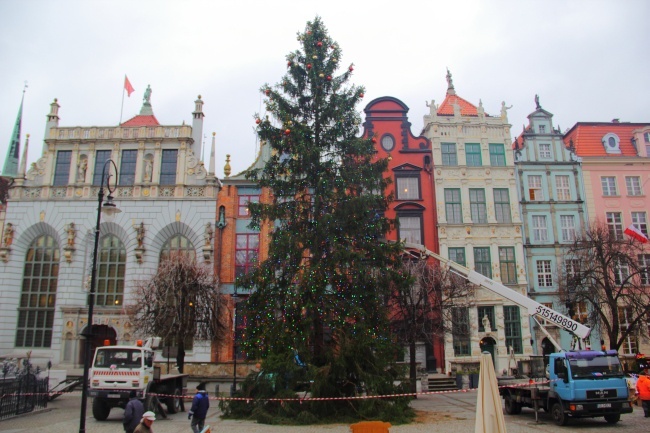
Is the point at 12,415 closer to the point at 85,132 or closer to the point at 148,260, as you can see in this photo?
the point at 148,260

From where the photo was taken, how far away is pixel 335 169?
68.8ft

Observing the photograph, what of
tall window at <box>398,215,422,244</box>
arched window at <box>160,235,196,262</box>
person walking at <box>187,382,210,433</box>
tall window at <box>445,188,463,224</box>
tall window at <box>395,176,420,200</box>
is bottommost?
person walking at <box>187,382,210,433</box>

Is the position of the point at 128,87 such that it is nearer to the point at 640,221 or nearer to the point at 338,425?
the point at 338,425

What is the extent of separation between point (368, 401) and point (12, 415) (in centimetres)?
1258

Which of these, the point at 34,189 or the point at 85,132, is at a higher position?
the point at 85,132

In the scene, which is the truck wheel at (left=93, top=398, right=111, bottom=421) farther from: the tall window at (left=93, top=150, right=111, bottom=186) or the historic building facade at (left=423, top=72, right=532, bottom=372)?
the tall window at (left=93, top=150, right=111, bottom=186)

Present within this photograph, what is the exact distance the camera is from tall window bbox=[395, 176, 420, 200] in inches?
1454

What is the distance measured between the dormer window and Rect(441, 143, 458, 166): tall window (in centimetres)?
1188

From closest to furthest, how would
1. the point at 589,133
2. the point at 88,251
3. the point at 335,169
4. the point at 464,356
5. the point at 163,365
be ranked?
the point at 335,169, the point at 163,365, the point at 464,356, the point at 88,251, the point at 589,133

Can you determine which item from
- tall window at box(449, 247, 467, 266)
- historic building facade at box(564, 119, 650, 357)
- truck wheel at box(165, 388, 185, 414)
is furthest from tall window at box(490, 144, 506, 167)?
truck wheel at box(165, 388, 185, 414)

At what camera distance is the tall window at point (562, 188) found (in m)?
37.8

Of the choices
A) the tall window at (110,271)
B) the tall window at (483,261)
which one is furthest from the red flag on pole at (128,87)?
the tall window at (483,261)

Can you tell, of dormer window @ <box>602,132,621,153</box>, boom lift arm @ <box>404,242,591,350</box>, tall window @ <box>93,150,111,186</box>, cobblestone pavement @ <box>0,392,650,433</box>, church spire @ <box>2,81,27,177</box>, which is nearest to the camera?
cobblestone pavement @ <box>0,392,650,433</box>

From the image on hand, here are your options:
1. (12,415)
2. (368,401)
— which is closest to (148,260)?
(12,415)
